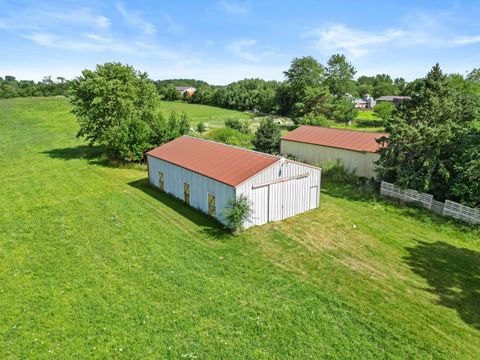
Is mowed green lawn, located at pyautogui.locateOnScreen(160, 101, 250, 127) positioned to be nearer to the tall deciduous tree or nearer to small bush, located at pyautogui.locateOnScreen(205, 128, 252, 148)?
small bush, located at pyautogui.locateOnScreen(205, 128, 252, 148)

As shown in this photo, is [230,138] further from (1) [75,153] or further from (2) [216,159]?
(2) [216,159]

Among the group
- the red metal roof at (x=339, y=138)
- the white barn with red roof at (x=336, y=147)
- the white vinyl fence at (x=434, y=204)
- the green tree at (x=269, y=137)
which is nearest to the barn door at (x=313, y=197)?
Answer: the white vinyl fence at (x=434, y=204)

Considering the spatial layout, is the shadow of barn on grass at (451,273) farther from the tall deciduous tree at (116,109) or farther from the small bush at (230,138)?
the small bush at (230,138)

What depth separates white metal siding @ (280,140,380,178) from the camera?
2416 cm

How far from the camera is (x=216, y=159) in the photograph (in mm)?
19203

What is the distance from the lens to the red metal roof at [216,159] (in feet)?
53.9

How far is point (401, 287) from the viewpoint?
452 inches

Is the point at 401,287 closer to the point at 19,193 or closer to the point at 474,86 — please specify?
the point at 19,193

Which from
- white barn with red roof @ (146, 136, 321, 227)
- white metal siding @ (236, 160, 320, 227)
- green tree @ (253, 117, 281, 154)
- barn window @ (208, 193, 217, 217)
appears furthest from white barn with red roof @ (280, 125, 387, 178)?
barn window @ (208, 193, 217, 217)

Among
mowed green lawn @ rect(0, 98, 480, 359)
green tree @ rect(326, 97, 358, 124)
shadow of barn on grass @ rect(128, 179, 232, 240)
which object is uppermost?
green tree @ rect(326, 97, 358, 124)

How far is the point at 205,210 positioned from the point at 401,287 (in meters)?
10.4

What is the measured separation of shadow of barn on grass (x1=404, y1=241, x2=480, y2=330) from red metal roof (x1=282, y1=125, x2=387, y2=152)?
35.8 feet

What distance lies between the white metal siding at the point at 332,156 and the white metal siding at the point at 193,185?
13.0 m

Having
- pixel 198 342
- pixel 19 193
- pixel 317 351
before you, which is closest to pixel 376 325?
pixel 317 351
